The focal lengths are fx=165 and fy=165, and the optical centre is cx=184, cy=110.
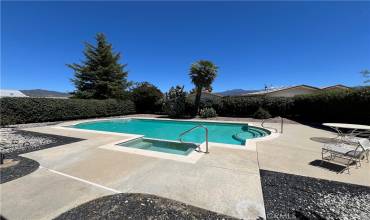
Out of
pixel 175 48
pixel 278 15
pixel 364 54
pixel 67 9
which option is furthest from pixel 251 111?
pixel 67 9

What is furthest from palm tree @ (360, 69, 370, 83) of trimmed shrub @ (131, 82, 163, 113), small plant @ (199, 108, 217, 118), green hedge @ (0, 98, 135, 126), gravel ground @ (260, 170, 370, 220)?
green hedge @ (0, 98, 135, 126)

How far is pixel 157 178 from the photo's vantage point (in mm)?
3611

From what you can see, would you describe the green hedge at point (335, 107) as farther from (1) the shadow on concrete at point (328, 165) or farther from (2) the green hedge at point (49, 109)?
(2) the green hedge at point (49, 109)

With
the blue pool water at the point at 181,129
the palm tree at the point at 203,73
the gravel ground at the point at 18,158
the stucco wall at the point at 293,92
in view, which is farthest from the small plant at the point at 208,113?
the stucco wall at the point at 293,92

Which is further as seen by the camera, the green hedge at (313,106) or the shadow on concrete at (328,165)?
the green hedge at (313,106)

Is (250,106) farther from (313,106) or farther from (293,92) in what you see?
(293,92)

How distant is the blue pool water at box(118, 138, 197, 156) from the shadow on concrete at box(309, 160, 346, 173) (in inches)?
141

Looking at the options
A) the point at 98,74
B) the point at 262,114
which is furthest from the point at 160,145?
the point at 98,74

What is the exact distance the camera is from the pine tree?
76.7 feet

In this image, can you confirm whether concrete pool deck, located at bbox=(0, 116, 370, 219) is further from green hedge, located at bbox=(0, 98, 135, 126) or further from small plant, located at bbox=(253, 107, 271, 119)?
small plant, located at bbox=(253, 107, 271, 119)

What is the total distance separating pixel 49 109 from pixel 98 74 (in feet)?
38.1

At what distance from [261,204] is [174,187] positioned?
1550 mm

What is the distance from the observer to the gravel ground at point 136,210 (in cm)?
240

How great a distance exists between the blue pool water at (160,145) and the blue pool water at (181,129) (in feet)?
7.39
